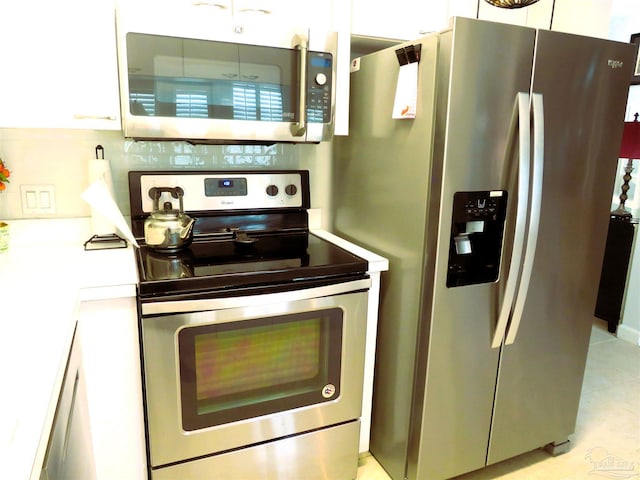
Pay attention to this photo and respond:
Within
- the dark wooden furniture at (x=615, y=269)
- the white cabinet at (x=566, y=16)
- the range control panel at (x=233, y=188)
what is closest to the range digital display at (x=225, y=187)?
the range control panel at (x=233, y=188)

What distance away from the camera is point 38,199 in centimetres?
167

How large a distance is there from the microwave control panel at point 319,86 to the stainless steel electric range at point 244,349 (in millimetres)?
481

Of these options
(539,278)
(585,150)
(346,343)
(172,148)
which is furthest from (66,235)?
(585,150)

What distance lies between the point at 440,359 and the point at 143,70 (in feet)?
4.27

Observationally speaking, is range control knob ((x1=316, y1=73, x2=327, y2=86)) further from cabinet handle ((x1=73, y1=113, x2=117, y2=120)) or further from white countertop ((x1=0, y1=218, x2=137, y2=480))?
white countertop ((x1=0, y1=218, x2=137, y2=480))

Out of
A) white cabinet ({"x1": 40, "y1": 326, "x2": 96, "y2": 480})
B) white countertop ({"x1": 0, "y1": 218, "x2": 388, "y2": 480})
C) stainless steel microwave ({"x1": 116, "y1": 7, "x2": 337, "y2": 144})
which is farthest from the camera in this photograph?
stainless steel microwave ({"x1": 116, "y1": 7, "x2": 337, "y2": 144})

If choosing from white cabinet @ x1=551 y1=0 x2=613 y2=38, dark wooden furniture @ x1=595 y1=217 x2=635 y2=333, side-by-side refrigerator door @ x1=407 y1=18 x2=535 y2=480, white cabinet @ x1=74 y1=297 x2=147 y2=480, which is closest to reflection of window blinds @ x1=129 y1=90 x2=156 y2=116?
white cabinet @ x1=74 y1=297 x2=147 y2=480

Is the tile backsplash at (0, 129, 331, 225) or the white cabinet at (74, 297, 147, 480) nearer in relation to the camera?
the white cabinet at (74, 297, 147, 480)

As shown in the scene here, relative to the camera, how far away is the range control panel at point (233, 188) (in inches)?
66.8

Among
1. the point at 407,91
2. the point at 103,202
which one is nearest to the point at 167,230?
the point at 103,202

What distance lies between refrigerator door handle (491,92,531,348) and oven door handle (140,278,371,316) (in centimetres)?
46

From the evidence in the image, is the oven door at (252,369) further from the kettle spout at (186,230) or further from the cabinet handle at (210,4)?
the cabinet handle at (210,4)

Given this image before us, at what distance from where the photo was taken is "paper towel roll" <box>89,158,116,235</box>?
1608 mm

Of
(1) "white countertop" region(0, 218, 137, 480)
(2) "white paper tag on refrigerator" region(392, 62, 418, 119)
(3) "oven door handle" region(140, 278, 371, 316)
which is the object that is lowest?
(3) "oven door handle" region(140, 278, 371, 316)
